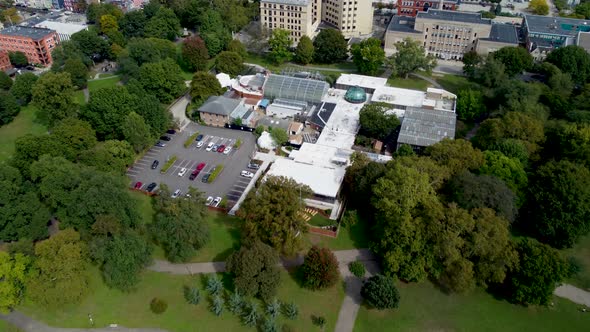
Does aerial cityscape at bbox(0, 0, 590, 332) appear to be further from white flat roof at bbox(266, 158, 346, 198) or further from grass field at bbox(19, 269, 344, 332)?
white flat roof at bbox(266, 158, 346, 198)

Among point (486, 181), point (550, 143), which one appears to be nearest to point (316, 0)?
point (550, 143)

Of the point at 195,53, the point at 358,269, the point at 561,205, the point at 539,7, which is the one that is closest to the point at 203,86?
the point at 195,53

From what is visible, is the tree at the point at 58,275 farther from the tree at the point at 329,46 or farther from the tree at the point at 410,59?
the tree at the point at 410,59

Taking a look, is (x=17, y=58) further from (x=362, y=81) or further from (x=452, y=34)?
(x=452, y=34)

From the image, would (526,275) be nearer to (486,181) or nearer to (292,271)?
(486,181)

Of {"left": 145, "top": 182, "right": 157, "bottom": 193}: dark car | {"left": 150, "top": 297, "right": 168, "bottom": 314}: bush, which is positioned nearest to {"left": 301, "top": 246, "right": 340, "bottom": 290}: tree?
{"left": 150, "top": 297, "right": 168, "bottom": 314}: bush

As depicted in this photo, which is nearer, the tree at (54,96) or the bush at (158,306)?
the bush at (158,306)

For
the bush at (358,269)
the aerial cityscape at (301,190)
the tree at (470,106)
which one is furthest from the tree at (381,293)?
the tree at (470,106)
